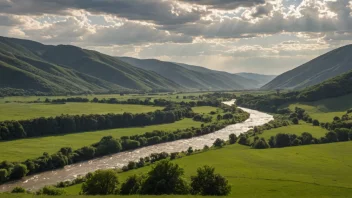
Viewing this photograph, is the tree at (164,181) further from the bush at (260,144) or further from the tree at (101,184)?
the bush at (260,144)

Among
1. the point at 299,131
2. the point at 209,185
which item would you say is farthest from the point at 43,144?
the point at 299,131

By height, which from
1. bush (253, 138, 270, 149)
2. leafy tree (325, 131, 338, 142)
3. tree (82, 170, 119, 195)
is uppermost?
tree (82, 170, 119, 195)

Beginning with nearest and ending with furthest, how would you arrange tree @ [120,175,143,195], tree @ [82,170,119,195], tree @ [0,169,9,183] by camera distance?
tree @ [82,170,119,195] < tree @ [120,175,143,195] < tree @ [0,169,9,183]

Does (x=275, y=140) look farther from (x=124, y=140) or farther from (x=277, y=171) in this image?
(x=124, y=140)

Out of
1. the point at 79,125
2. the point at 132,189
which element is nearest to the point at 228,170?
the point at 132,189

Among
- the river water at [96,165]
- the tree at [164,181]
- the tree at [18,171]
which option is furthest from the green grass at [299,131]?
the tree at [164,181]

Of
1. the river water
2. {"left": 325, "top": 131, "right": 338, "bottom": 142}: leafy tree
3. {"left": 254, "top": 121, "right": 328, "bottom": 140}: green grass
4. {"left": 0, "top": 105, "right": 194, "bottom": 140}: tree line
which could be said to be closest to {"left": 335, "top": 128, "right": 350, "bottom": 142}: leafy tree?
{"left": 325, "top": 131, "right": 338, "bottom": 142}: leafy tree

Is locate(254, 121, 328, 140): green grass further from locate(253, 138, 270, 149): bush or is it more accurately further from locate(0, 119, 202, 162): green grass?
locate(0, 119, 202, 162): green grass
